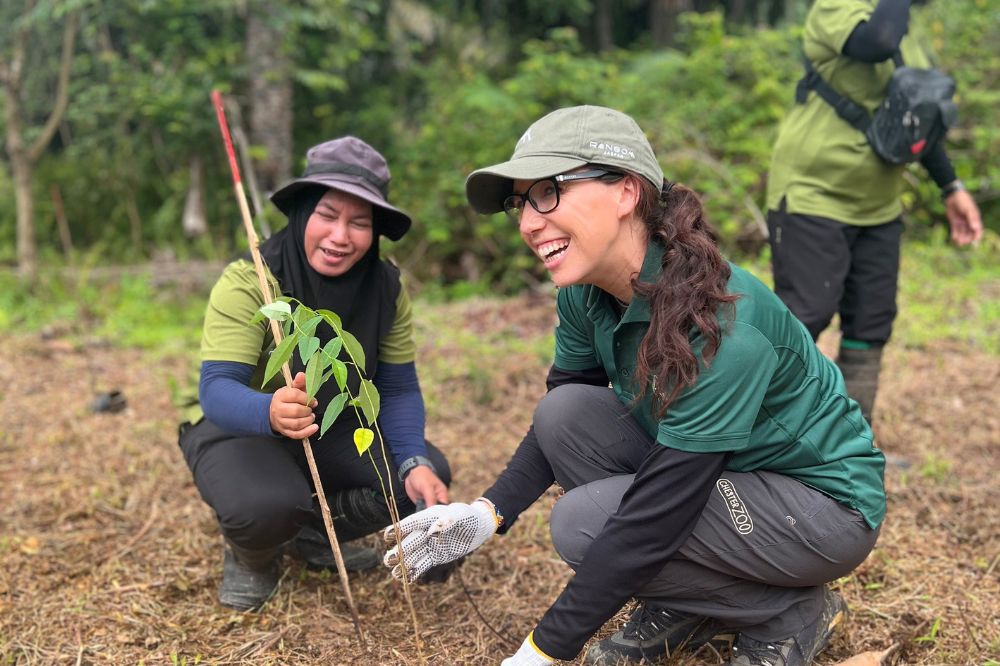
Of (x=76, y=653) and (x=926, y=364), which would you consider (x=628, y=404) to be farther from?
(x=926, y=364)

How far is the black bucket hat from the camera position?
7.22 ft

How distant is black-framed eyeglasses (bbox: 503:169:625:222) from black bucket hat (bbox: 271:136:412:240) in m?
0.59

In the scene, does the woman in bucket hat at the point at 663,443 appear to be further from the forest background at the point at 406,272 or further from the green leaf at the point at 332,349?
the green leaf at the point at 332,349

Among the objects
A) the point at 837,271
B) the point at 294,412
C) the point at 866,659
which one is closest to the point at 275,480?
the point at 294,412

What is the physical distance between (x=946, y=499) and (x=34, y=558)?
3026 mm

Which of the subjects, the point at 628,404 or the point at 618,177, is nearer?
the point at 618,177

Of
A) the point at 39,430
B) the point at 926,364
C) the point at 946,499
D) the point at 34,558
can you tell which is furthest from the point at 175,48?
the point at 946,499

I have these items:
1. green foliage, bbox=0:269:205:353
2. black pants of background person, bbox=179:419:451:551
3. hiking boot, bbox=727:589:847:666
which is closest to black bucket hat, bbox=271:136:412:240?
black pants of background person, bbox=179:419:451:551

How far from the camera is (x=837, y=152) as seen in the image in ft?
9.56

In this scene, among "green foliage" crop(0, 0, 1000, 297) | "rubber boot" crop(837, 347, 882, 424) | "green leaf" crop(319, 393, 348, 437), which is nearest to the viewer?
"green leaf" crop(319, 393, 348, 437)

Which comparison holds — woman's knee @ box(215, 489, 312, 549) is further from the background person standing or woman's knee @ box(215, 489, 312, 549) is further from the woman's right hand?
the background person standing

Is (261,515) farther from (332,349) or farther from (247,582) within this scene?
(332,349)

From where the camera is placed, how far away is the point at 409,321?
2.56 meters

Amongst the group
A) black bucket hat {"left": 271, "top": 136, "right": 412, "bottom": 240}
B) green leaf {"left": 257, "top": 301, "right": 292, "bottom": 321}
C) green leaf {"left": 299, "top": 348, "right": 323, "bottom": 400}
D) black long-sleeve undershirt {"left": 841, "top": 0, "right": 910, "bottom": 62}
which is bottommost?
green leaf {"left": 299, "top": 348, "right": 323, "bottom": 400}
